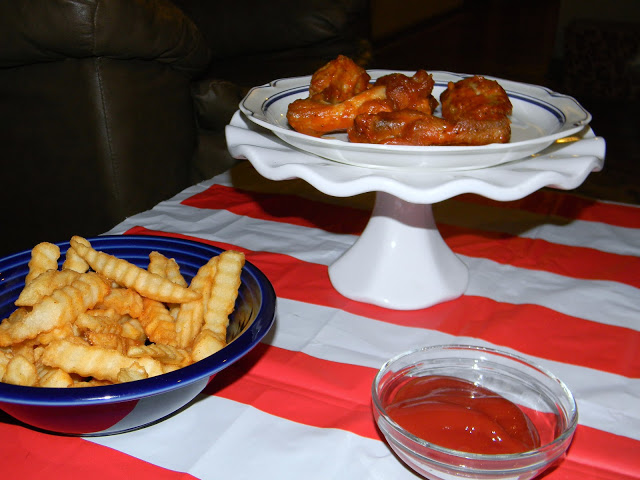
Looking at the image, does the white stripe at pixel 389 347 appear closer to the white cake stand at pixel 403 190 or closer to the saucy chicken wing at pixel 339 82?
the white cake stand at pixel 403 190

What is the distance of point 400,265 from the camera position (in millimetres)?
928

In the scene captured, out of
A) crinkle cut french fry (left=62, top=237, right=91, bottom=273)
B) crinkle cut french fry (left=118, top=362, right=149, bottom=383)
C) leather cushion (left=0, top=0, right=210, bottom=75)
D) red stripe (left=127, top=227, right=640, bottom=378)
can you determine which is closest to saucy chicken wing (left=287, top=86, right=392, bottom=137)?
red stripe (left=127, top=227, right=640, bottom=378)

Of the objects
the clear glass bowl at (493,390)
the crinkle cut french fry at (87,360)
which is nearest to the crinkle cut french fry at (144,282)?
the crinkle cut french fry at (87,360)

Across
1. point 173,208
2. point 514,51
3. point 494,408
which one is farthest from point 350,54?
point 514,51

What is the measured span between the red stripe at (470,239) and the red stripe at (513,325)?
16cm

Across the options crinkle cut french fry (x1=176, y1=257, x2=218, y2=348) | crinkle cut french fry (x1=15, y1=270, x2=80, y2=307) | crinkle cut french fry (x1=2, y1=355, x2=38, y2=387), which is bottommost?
crinkle cut french fry (x1=176, y1=257, x2=218, y2=348)

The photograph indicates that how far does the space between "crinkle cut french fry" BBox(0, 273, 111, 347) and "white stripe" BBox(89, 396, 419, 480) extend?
13 centimetres

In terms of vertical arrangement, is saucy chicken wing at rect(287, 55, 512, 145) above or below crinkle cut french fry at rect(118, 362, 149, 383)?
above

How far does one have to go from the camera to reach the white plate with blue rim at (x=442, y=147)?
0.72 meters

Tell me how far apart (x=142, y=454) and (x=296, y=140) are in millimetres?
408

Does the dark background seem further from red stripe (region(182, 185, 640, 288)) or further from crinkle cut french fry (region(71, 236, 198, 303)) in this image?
crinkle cut french fry (region(71, 236, 198, 303))

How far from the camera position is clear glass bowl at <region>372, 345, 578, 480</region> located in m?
0.50

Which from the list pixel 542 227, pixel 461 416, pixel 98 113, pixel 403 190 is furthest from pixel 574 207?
pixel 98 113

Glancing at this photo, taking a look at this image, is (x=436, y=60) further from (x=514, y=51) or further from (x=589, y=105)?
(x=589, y=105)
